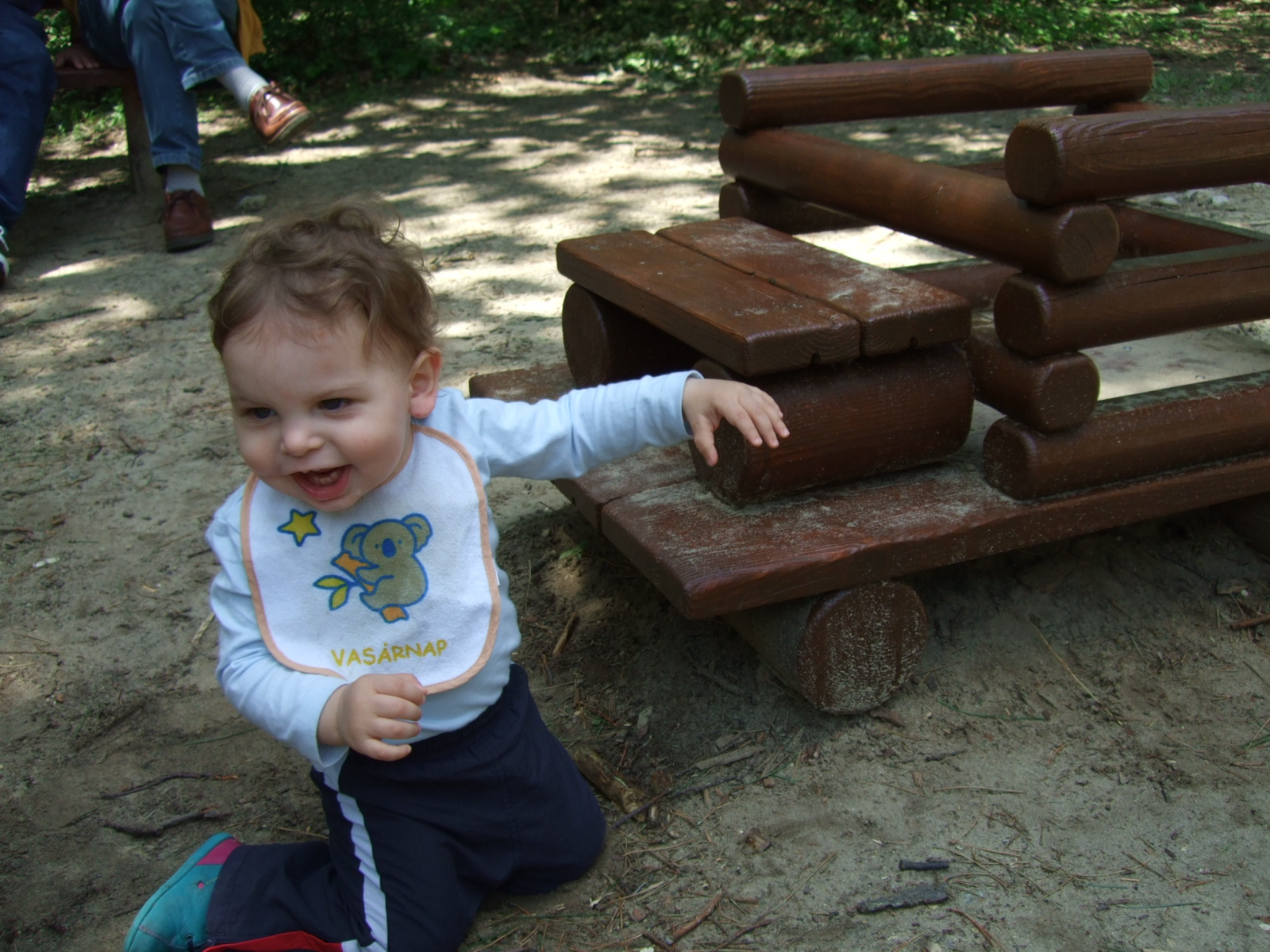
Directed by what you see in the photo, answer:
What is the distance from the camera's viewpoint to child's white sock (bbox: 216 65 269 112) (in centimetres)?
505

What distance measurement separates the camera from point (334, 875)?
1.91m

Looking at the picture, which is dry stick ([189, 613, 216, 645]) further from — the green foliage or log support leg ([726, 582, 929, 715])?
the green foliage

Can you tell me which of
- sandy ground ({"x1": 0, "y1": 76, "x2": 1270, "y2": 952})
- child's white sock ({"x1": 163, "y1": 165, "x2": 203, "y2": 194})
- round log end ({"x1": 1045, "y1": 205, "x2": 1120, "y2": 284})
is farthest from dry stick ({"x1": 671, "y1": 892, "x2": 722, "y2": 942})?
child's white sock ({"x1": 163, "y1": 165, "x2": 203, "y2": 194})

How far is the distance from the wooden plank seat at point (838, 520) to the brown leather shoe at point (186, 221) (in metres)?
3.30

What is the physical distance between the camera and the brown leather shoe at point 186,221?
5.06 metres

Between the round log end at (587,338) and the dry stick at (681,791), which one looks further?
the round log end at (587,338)

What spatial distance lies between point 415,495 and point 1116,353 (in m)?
2.28

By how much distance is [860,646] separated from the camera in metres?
2.21

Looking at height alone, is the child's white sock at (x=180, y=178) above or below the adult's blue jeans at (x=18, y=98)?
below

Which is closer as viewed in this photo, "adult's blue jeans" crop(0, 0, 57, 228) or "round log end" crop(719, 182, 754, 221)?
"round log end" crop(719, 182, 754, 221)

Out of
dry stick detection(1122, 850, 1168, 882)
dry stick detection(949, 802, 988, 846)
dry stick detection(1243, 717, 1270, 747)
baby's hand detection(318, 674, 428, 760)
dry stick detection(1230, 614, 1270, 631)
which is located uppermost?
baby's hand detection(318, 674, 428, 760)

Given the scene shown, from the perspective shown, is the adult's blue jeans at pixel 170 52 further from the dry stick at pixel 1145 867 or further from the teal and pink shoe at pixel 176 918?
the dry stick at pixel 1145 867

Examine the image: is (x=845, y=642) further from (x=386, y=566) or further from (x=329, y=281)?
(x=329, y=281)

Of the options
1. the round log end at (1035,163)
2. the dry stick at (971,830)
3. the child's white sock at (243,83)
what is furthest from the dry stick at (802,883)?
the child's white sock at (243,83)
